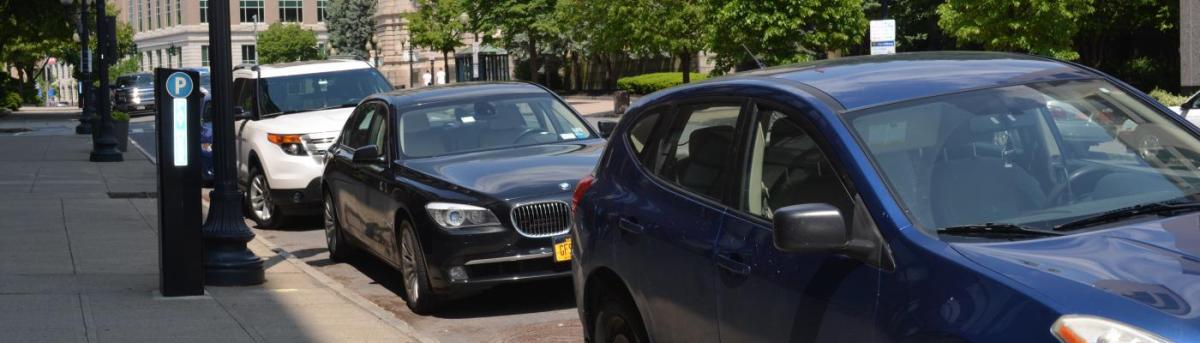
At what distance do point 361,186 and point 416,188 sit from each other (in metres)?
1.47

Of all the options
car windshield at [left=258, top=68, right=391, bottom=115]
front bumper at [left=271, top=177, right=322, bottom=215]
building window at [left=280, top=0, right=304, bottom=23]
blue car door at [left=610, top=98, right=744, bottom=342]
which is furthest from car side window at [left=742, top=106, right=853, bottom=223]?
building window at [left=280, top=0, right=304, bottom=23]

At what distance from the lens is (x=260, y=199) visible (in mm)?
15664

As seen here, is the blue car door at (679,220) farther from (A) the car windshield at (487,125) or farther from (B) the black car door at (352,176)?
(B) the black car door at (352,176)

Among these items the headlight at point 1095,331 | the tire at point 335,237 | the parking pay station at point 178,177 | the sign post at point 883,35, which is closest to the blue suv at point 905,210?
the headlight at point 1095,331

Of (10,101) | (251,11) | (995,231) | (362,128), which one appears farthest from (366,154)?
(251,11)

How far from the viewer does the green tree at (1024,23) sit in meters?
35.3

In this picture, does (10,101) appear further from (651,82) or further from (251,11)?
(251,11)

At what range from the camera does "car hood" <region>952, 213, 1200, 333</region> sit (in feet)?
11.2

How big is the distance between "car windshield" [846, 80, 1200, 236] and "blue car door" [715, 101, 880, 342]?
22cm

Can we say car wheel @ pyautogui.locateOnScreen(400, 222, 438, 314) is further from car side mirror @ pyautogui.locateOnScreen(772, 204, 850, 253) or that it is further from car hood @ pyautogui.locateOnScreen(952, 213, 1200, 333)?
car hood @ pyautogui.locateOnScreen(952, 213, 1200, 333)

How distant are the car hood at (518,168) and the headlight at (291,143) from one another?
4854mm

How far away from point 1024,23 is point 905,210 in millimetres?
33028

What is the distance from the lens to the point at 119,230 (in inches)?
544

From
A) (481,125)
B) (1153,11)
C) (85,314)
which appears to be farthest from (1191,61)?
(85,314)
